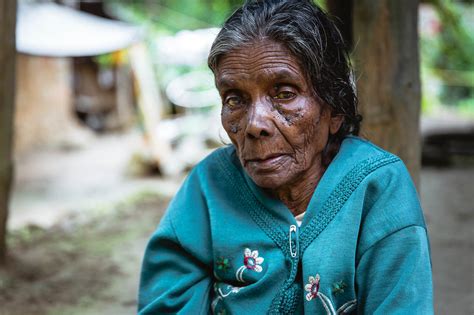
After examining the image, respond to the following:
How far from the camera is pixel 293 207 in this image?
2.02 m

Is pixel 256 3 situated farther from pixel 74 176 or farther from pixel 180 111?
pixel 180 111

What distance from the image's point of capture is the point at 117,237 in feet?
18.7

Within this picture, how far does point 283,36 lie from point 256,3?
208 millimetres

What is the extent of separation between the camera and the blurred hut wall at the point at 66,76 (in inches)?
292

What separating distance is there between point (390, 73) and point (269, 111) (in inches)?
49.1

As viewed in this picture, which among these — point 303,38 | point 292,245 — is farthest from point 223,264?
point 303,38

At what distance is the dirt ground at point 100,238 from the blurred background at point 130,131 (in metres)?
0.02

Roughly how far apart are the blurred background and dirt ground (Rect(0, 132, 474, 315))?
2cm

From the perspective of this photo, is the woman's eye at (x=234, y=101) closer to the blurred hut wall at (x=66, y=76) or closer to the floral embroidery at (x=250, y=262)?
the floral embroidery at (x=250, y=262)

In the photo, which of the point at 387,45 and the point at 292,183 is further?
the point at 387,45

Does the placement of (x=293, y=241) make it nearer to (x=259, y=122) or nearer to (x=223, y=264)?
(x=223, y=264)

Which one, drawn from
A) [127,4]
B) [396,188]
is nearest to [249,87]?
[396,188]

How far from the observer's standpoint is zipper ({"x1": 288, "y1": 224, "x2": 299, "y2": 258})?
1854 millimetres

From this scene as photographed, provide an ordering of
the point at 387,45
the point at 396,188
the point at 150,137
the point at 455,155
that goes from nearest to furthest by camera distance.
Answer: the point at 396,188
the point at 387,45
the point at 455,155
the point at 150,137
